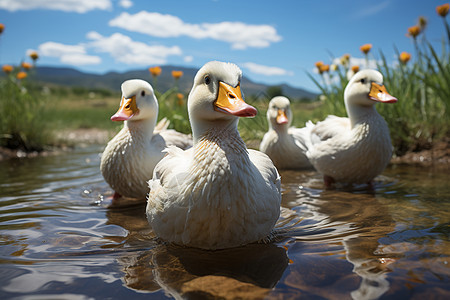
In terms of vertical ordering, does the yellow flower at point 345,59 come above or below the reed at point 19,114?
above

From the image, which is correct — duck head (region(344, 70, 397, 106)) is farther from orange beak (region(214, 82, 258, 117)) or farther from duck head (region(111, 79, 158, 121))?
orange beak (region(214, 82, 258, 117))

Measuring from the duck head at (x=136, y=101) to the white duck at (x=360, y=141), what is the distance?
2.04 meters

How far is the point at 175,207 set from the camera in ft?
7.20

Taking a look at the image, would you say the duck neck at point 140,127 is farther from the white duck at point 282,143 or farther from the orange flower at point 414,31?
the orange flower at point 414,31

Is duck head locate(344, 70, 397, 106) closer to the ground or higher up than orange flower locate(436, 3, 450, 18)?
closer to the ground

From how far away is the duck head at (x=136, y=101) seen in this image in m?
3.64

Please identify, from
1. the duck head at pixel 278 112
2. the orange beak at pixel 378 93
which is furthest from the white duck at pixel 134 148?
the orange beak at pixel 378 93

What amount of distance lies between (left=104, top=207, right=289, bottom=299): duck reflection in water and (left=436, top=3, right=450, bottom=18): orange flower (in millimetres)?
4587

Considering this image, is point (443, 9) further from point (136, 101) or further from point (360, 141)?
point (136, 101)

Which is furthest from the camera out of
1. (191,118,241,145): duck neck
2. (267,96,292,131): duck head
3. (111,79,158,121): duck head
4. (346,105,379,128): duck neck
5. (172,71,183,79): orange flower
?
(172,71,183,79): orange flower

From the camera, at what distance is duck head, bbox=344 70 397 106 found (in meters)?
4.06

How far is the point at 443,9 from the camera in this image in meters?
5.12

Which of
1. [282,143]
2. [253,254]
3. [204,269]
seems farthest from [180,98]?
[204,269]

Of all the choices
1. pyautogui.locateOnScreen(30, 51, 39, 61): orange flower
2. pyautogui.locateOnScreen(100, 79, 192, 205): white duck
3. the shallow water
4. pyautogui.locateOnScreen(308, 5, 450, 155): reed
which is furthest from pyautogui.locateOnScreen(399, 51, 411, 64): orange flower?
pyautogui.locateOnScreen(30, 51, 39, 61): orange flower
